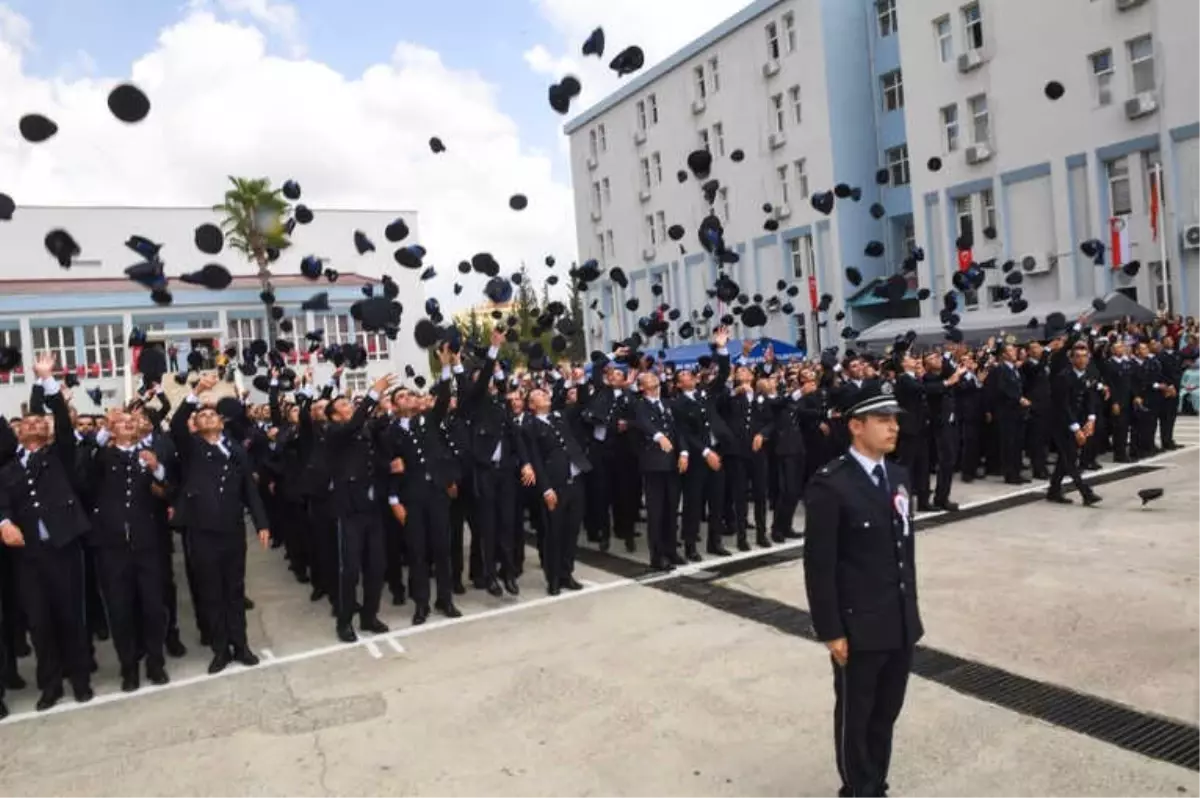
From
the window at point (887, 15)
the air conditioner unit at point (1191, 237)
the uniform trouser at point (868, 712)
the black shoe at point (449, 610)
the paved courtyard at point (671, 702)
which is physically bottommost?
the paved courtyard at point (671, 702)

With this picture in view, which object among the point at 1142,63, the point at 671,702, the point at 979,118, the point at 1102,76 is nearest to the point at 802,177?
the point at 979,118

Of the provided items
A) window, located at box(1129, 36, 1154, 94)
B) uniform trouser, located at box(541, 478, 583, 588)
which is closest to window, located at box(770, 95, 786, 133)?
window, located at box(1129, 36, 1154, 94)

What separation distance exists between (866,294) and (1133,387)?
64.7ft

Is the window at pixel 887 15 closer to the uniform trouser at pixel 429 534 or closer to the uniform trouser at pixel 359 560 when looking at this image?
the uniform trouser at pixel 429 534

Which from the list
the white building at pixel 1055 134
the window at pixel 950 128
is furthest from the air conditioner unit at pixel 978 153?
the window at pixel 950 128

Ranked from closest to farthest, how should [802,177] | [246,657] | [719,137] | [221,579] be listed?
[221,579] < [246,657] < [802,177] < [719,137]

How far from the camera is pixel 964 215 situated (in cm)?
2928

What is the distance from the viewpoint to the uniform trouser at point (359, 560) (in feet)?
24.3

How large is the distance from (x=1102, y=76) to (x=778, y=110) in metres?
12.5

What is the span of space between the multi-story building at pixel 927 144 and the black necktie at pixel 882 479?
19.5 m

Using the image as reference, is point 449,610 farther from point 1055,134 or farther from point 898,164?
point 898,164

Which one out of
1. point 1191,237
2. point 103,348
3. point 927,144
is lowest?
point 1191,237

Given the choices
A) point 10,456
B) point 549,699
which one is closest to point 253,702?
point 549,699

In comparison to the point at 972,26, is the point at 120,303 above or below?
below
